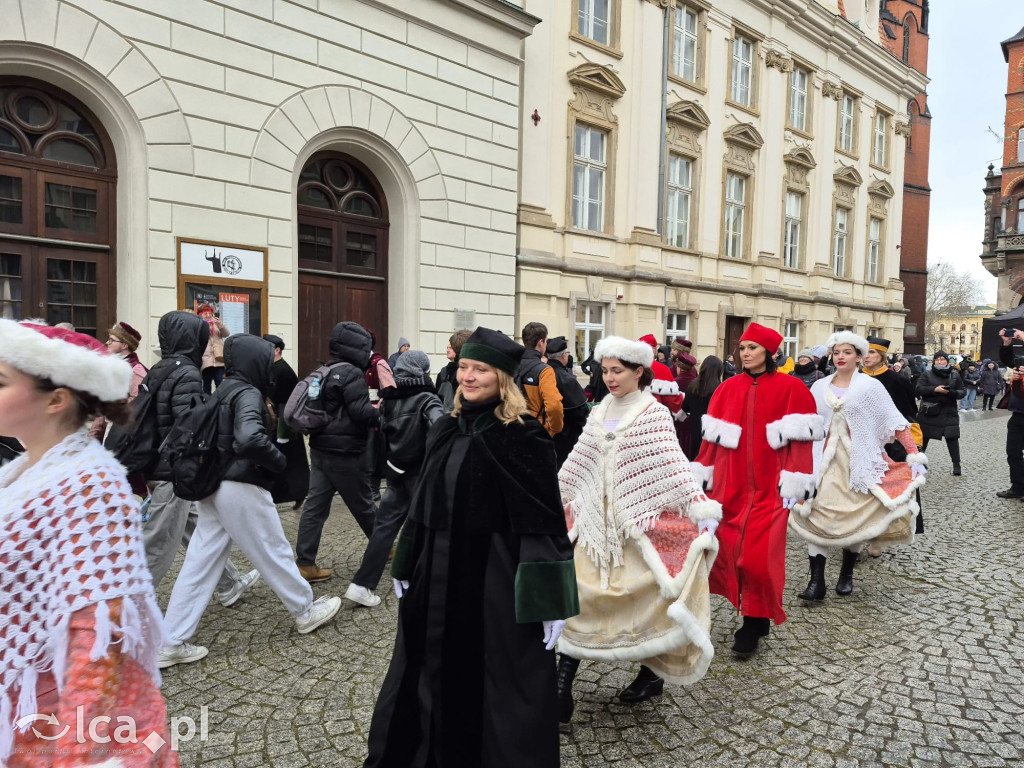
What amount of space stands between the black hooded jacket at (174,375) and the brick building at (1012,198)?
56374 mm

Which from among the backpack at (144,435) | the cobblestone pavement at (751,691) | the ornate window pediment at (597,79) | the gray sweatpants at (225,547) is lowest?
the cobblestone pavement at (751,691)

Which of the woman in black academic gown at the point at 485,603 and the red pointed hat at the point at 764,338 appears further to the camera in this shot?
the red pointed hat at the point at 764,338

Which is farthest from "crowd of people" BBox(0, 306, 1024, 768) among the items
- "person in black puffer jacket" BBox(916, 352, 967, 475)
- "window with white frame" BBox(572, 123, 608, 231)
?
"window with white frame" BBox(572, 123, 608, 231)

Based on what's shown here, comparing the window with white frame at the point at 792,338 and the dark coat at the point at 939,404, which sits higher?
the window with white frame at the point at 792,338

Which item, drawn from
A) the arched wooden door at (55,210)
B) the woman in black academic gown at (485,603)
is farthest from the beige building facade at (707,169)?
the woman in black academic gown at (485,603)

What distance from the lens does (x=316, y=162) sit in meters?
11.3

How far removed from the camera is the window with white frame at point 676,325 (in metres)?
18.2

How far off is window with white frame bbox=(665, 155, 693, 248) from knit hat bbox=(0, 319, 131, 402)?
17.2 m

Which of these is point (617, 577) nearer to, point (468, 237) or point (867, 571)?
point (867, 571)

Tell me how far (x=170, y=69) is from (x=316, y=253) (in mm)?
3338

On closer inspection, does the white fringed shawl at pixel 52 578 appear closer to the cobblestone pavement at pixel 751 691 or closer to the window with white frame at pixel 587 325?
the cobblestone pavement at pixel 751 691

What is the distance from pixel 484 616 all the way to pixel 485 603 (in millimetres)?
46

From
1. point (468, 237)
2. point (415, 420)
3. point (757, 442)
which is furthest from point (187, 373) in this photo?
point (468, 237)

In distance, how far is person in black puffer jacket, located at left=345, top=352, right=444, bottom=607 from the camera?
4703 millimetres
